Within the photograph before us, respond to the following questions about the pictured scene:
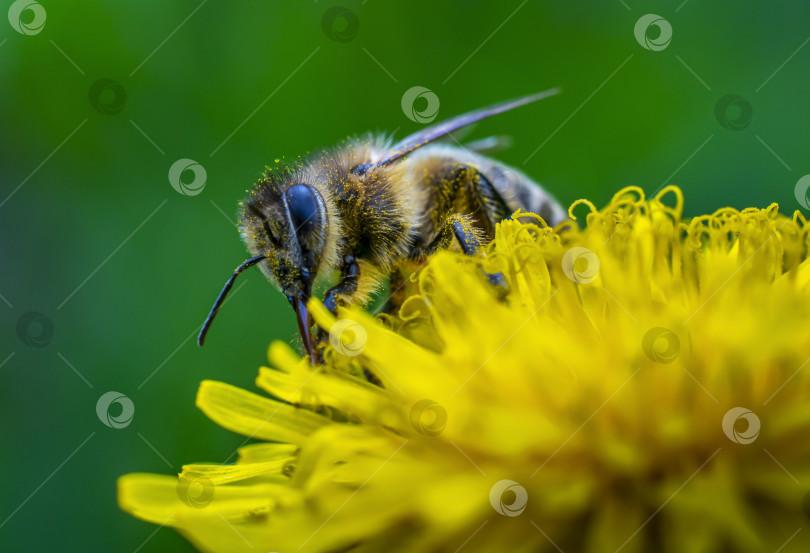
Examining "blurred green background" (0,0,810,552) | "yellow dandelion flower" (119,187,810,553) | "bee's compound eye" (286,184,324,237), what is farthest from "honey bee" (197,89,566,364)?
"blurred green background" (0,0,810,552)

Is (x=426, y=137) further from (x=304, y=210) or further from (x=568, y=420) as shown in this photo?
(x=568, y=420)

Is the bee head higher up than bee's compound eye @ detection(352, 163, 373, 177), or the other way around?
bee's compound eye @ detection(352, 163, 373, 177)

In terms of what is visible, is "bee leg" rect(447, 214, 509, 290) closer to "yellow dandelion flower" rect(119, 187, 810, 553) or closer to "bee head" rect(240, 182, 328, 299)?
"yellow dandelion flower" rect(119, 187, 810, 553)

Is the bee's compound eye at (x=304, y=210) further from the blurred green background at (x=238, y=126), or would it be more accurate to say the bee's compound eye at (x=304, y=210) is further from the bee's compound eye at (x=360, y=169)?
the blurred green background at (x=238, y=126)

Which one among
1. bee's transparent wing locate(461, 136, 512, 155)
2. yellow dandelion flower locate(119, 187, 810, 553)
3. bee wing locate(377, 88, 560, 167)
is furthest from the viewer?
bee's transparent wing locate(461, 136, 512, 155)

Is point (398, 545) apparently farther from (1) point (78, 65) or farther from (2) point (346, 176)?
(1) point (78, 65)

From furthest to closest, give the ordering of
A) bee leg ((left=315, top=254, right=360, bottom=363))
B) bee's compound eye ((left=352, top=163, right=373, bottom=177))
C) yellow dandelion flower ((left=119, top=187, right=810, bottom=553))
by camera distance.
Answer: bee's compound eye ((left=352, top=163, right=373, bottom=177)) < bee leg ((left=315, top=254, right=360, bottom=363)) < yellow dandelion flower ((left=119, top=187, right=810, bottom=553))

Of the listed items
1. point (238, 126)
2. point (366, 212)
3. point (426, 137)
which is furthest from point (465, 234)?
point (238, 126)
